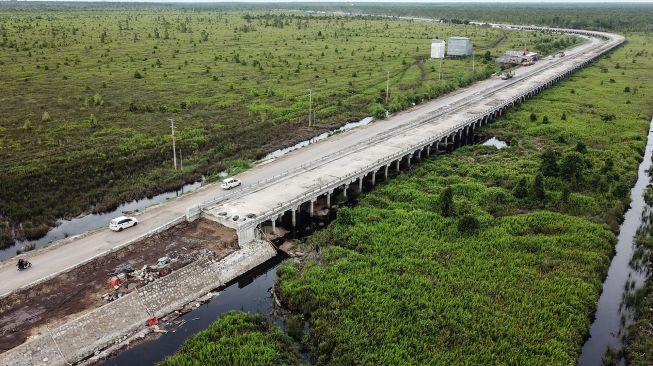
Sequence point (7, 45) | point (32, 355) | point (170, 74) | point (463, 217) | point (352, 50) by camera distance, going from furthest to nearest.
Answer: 1. point (352, 50)
2. point (7, 45)
3. point (170, 74)
4. point (463, 217)
5. point (32, 355)

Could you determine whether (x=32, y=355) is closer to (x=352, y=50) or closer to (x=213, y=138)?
(x=213, y=138)

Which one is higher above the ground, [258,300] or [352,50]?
[352,50]

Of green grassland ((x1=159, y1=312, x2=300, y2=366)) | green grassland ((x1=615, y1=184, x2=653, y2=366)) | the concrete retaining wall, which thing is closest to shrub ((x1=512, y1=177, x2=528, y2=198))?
green grassland ((x1=615, y1=184, x2=653, y2=366))

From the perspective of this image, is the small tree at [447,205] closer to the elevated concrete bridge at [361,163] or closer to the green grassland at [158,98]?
the elevated concrete bridge at [361,163]

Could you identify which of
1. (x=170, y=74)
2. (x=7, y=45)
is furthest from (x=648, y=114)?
(x=7, y=45)

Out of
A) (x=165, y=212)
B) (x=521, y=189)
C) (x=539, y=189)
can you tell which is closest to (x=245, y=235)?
(x=165, y=212)

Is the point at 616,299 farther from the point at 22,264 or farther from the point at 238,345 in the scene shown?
the point at 22,264

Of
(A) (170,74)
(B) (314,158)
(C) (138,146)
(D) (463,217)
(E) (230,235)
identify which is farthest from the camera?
(A) (170,74)

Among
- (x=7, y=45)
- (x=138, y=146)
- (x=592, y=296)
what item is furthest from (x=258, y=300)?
(x=7, y=45)

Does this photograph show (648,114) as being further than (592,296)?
Yes
